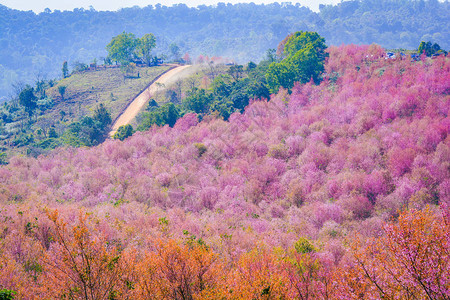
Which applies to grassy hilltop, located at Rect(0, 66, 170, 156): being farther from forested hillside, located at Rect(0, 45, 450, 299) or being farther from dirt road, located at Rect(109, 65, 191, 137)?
forested hillside, located at Rect(0, 45, 450, 299)

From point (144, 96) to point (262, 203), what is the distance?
51364mm

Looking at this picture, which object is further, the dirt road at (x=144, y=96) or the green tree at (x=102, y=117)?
the dirt road at (x=144, y=96)

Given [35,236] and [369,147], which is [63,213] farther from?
[369,147]

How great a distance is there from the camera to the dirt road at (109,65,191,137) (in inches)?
Answer: 2221

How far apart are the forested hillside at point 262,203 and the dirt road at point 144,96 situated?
18.4 m

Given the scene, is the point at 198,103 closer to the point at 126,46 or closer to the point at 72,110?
the point at 72,110

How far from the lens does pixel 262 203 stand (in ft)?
75.2

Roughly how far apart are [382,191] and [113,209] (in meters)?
21.0

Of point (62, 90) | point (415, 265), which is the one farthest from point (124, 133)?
point (415, 265)

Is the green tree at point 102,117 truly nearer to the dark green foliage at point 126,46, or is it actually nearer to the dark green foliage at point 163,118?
the dark green foliage at point 163,118

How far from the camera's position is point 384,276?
30.8 ft

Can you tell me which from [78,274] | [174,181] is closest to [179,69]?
[174,181]

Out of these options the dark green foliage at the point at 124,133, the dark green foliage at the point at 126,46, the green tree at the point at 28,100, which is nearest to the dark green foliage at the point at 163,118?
the dark green foliage at the point at 124,133

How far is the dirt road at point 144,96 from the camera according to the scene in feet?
185
